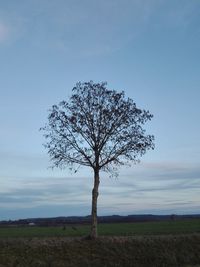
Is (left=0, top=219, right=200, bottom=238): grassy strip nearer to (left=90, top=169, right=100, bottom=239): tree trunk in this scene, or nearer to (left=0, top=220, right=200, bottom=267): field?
(left=0, top=220, right=200, bottom=267): field

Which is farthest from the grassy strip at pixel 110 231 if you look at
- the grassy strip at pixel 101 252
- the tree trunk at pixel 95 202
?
the tree trunk at pixel 95 202

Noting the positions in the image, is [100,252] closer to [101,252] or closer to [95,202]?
[101,252]

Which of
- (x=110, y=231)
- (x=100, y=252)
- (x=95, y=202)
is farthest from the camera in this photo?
(x=110, y=231)

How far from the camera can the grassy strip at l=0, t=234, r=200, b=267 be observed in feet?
116

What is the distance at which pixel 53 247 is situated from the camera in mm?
37531

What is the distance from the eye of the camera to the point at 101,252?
3922 centimetres

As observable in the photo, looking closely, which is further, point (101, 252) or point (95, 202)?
point (95, 202)

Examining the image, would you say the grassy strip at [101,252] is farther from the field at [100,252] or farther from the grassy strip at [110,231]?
the grassy strip at [110,231]

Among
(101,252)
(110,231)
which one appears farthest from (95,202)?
(110,231)

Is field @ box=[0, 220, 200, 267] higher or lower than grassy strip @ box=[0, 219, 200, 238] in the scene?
lower

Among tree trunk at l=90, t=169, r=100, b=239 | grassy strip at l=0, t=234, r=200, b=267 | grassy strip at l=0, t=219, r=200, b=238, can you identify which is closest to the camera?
grassy strip at l=0, t=234, r=200, b=267

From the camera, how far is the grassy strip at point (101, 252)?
35.2 meters

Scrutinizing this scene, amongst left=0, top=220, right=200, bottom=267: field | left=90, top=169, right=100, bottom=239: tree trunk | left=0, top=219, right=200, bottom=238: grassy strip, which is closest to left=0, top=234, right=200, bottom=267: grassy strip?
left=0, top=220, right=200, bottom=267: field

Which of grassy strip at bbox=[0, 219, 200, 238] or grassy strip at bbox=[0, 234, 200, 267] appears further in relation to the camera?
grassy strip at bbox=[0, 219, 200, 238]
